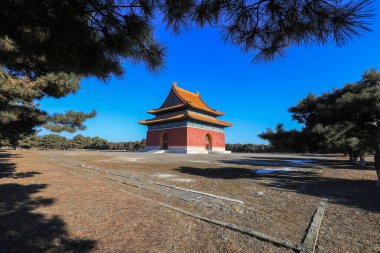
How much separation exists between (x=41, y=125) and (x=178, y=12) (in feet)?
29.4

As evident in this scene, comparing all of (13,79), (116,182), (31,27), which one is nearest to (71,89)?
(13,79)

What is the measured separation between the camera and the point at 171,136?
28125 millimetres

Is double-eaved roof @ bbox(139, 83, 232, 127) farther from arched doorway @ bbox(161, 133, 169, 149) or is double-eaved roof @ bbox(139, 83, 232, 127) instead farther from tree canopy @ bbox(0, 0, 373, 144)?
tree canopy @ bbox(0, 0, 373, 144)

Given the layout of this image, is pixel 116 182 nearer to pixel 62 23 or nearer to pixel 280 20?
pixel 62 23

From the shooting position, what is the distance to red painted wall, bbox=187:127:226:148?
26673 millimetres

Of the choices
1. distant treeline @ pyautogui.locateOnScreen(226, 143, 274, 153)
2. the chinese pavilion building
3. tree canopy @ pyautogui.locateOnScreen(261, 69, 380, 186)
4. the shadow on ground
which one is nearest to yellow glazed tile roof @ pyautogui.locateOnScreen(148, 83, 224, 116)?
the chinese pavilion building

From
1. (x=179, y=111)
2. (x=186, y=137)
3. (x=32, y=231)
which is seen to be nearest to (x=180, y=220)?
(x=32, y=231)

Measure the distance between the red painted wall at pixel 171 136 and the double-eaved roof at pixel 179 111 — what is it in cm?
148

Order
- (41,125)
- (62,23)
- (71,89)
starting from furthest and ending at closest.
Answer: (41,125)
(71,89)
(62,23)

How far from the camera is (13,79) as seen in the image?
6027 mm

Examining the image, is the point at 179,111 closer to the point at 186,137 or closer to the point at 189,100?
the point at 189,100

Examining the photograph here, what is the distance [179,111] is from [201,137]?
4.92 metres

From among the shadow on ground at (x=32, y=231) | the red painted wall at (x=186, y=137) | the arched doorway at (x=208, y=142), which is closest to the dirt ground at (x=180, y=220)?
the shadow on ground at (x=32, y=231)

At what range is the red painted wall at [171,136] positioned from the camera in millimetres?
26625
